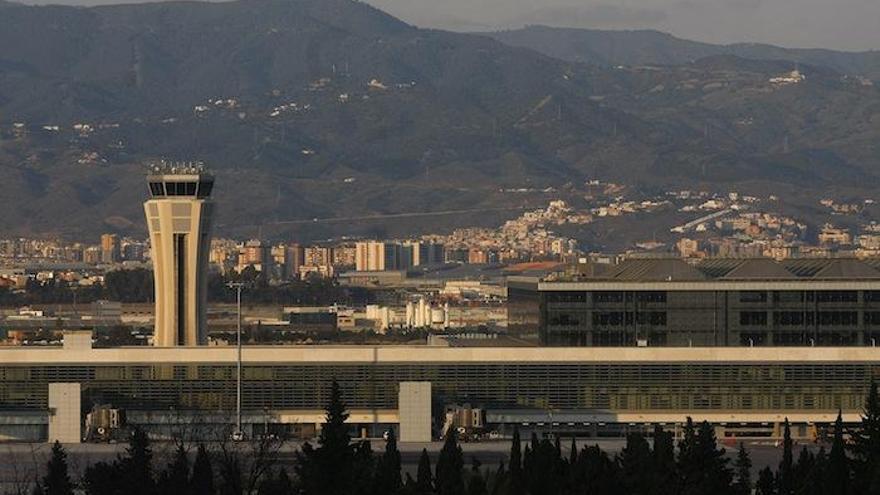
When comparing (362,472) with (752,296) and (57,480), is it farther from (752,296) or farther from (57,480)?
(752,296)

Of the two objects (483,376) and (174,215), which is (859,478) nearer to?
(483,376)

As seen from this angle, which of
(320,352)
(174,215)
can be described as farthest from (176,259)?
(320,352)

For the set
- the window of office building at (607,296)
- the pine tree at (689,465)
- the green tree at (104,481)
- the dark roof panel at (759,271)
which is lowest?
the green tree at (104,481)

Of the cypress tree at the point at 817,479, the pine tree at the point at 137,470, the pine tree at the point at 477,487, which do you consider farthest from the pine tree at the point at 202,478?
the cypress tree at the point at 817,479

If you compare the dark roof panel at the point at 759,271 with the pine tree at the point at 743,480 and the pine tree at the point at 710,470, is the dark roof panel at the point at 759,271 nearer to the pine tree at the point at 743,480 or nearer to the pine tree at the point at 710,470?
the pine tree at the point at 743,480

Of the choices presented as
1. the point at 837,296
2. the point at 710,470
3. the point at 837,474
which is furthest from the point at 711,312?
the point at 837,474

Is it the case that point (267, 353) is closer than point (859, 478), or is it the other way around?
point (859, 478)
